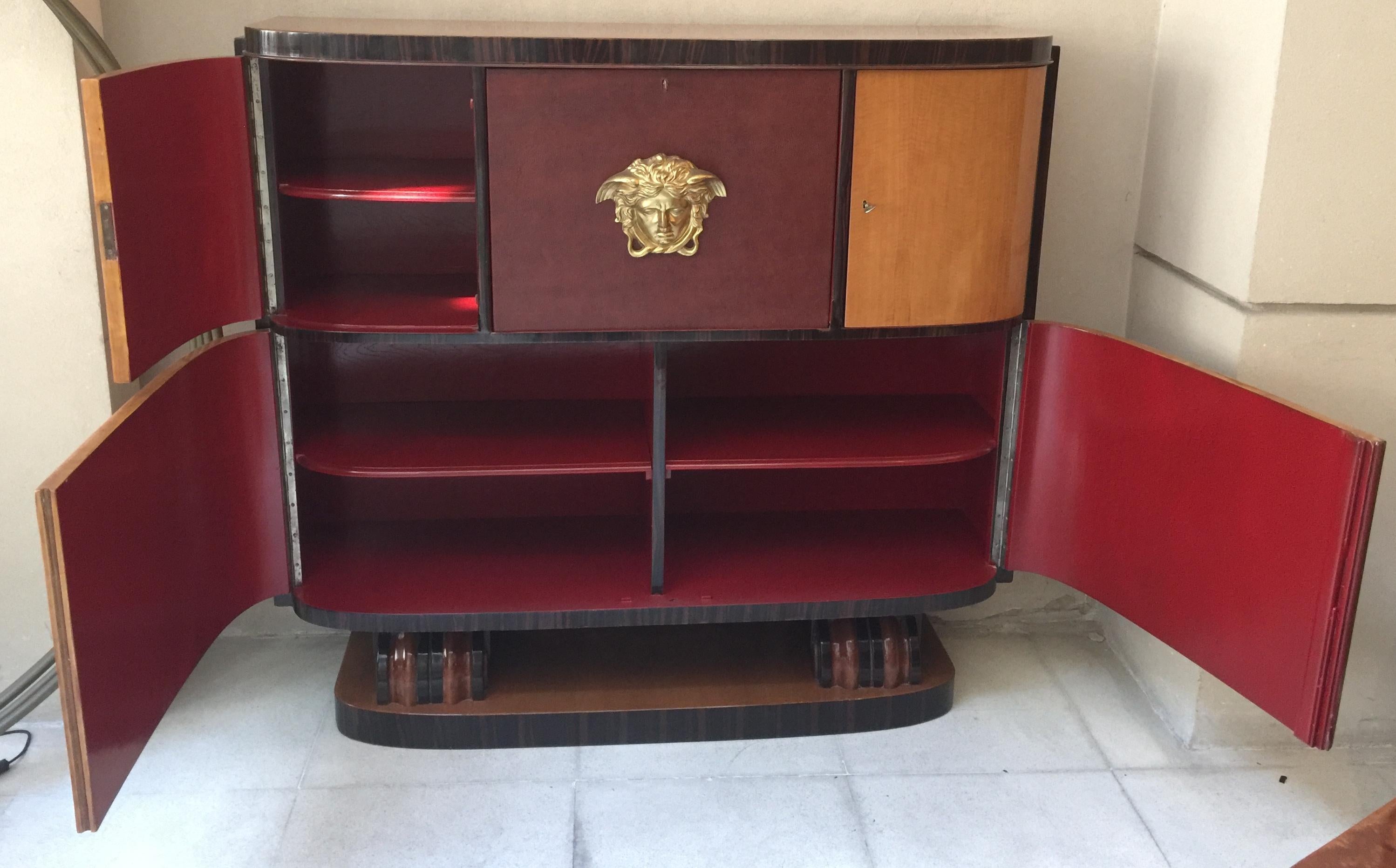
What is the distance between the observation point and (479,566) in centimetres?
276

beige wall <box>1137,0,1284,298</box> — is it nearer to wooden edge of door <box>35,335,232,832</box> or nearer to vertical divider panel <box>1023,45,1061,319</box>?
vertical divider panel <box>1023,45,1061,319</box>

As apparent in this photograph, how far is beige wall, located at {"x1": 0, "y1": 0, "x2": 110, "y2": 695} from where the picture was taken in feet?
8.09

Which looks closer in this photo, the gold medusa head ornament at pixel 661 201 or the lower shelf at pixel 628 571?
the gold medusa head ornament at pixel 661 201

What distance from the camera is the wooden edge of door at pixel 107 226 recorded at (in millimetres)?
1905

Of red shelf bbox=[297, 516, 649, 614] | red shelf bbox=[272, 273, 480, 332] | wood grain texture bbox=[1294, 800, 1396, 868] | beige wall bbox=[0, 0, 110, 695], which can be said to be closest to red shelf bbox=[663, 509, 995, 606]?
red shelf bbox=[297, 516, 649, 614]

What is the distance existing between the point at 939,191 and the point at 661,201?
513mm

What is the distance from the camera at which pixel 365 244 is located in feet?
9.01

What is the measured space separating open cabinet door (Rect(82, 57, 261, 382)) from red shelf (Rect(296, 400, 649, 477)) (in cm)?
33

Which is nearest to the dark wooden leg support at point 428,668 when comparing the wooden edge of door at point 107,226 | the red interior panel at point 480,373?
the red interior panel at point 480,373

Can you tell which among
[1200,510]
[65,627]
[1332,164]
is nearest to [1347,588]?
[1200,510]

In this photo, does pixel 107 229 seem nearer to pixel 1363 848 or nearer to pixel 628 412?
pixel 628 412

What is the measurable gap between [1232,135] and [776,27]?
912 millimetres

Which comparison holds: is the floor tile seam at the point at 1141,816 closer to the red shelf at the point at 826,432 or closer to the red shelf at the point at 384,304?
the red shelf at the point at 826,432

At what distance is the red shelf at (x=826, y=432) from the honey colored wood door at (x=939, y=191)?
0.29m
